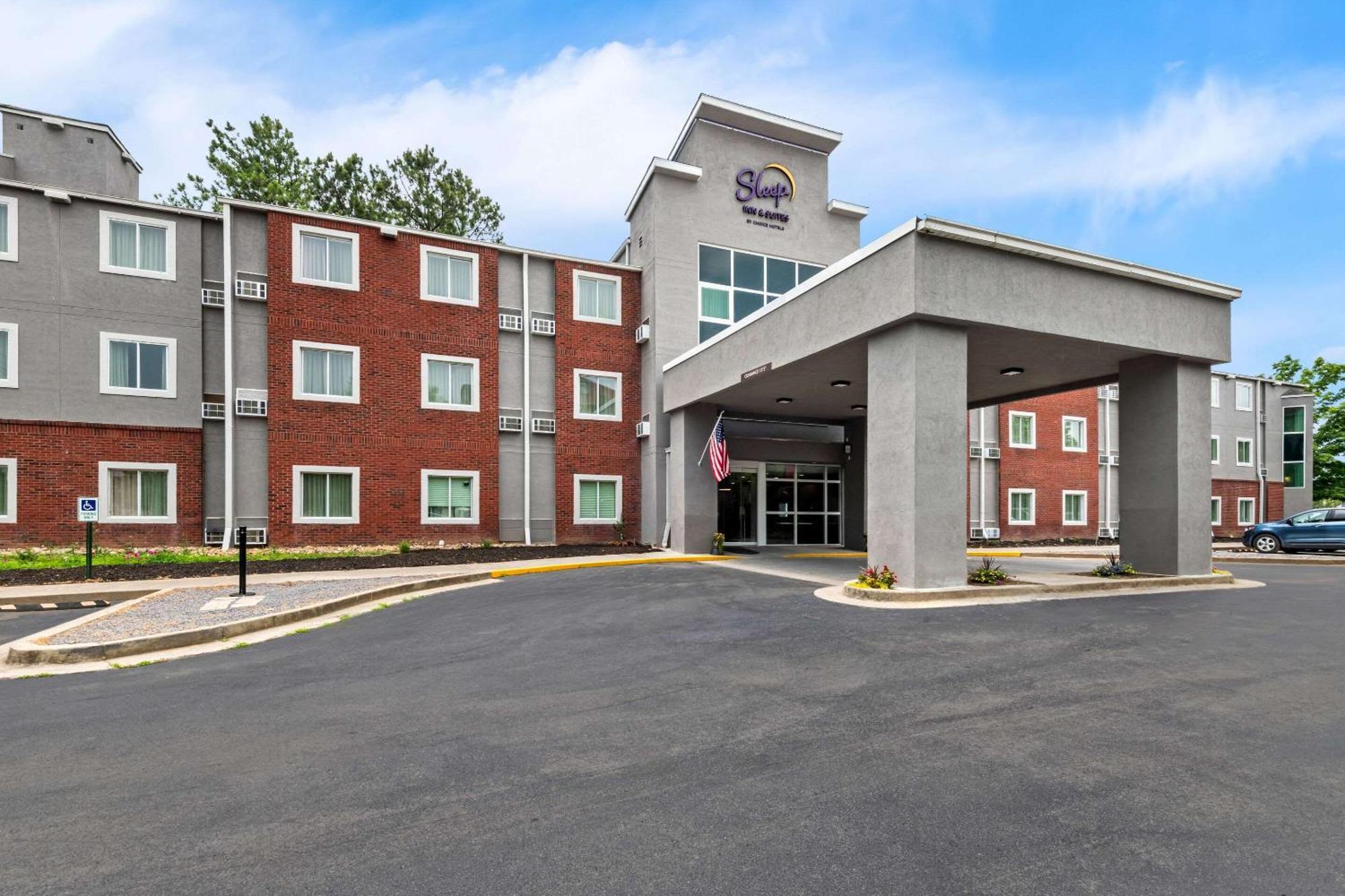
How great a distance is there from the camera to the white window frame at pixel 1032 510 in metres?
28.2

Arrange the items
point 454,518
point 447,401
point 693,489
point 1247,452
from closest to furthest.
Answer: point 693,489
point 454,518
point 447,401
point 1247,452

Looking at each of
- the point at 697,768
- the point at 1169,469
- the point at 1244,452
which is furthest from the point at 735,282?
the point at 1244,452

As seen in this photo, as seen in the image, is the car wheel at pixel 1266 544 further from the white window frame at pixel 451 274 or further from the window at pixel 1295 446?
the white window frame at pixel 451 274

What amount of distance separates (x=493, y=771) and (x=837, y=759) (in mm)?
2150

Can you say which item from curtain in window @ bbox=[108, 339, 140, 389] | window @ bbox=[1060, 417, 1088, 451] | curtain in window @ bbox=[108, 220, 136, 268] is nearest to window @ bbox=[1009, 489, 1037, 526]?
window @ bbox=[1060, 417, 1088, 451]

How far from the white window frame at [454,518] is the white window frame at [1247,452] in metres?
36.6

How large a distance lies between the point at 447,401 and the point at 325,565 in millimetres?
6649

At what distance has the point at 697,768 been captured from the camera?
409 centimetres

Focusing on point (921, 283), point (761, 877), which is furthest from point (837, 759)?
point (921, 283)

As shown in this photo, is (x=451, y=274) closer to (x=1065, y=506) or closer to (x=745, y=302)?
(x=745, y=302)

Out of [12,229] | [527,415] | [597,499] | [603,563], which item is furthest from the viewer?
[597,499]

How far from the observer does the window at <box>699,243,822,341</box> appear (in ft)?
73.1

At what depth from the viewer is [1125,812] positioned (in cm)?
350

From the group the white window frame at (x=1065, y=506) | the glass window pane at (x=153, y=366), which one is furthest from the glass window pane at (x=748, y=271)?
the white window frame at (x=1065, y=506)
